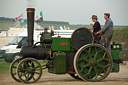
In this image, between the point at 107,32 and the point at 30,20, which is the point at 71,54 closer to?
the point at 107,32

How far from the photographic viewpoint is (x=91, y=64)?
36.6 feet

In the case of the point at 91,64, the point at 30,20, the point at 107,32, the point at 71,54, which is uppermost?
the point at 30,20

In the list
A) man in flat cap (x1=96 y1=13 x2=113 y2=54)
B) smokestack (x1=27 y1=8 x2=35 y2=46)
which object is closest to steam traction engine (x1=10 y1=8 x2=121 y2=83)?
smokestack (x1=27 y1=8 x2=35 y2=46)

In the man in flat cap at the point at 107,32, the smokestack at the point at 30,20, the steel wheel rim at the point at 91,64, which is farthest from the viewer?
the man in flat cap at the point at 107,32

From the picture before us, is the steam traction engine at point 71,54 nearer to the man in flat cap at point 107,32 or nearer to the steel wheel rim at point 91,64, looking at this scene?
the steel wheel rim at point 91,64

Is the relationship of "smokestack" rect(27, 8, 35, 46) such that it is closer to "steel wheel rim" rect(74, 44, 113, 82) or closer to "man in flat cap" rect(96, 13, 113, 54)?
"steel wheel rim" rect(74, 44, 113, 82)

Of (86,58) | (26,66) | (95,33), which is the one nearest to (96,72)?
(86,58)

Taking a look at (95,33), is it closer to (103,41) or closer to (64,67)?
(103,41)

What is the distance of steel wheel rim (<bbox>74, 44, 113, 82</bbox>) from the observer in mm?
10984

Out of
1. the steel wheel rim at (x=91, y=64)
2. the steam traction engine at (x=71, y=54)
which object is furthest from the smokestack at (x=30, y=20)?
the steel wheel rim at (x=91, y=64)

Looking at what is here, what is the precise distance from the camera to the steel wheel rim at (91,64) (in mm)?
10984

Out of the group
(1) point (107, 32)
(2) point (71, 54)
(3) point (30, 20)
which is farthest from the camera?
(1) point (107, 32)

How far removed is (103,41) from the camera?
11.6m

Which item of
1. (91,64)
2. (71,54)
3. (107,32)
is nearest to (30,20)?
(71,54)
